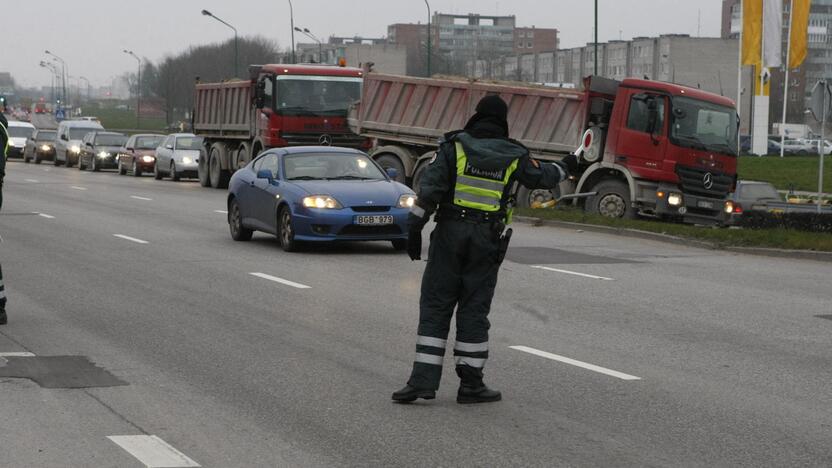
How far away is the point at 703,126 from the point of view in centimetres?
2620

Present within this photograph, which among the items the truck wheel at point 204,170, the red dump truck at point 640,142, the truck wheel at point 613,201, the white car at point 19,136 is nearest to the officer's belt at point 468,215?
the red dump truck at point 640,142

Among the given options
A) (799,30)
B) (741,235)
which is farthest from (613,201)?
(799,30)

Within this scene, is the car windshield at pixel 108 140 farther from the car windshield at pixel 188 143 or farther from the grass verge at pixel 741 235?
the grass verge at pixel 741 235

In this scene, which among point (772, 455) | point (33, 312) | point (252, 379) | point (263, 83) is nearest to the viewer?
point (772, 455)

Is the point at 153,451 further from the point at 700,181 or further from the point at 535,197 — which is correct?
the point at 535,197

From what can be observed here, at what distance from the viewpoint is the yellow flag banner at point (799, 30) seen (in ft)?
180

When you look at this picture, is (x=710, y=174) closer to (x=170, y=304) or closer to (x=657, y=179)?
(x=657, y=179)

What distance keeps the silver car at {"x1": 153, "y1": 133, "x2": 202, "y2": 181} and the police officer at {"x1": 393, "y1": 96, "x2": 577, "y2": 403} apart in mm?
37532

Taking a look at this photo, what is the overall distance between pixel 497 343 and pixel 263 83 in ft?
86.1

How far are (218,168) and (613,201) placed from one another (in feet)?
55.7

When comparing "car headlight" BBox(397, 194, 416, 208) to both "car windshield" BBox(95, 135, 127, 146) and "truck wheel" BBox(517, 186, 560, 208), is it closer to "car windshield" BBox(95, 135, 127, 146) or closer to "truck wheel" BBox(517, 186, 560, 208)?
"truck wheel" BBox(517, 186, 560, 208)

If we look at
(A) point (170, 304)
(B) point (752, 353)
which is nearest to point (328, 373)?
(B) point (752, 353)

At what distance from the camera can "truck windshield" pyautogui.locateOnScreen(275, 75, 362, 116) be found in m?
35.8

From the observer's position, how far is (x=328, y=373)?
9.08 m
